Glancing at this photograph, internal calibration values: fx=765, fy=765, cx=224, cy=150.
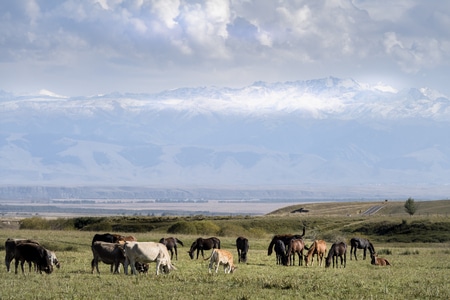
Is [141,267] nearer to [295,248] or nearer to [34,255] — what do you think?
[34,255]

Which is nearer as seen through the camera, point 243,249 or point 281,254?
point 281,254

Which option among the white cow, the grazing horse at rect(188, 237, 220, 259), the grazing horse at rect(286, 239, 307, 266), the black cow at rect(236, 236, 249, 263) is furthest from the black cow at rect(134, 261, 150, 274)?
the grazing horse at rect(188, 237, 220, 259)

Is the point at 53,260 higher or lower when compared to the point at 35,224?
lower

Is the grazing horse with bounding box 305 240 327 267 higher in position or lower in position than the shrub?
lower

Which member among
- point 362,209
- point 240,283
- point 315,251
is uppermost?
point 362,209

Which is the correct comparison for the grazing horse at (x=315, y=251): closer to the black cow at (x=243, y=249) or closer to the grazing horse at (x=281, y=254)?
the grazing horse at (x=281, y=254)

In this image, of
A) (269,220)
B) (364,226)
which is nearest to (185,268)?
(364,226)

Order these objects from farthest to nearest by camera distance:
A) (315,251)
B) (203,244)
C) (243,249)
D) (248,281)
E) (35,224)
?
(35,224) → (203,244) → (243,249) → (315,251) → (248,281)

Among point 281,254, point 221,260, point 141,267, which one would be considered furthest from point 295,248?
point 141,267

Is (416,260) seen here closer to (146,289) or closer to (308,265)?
(308,265)

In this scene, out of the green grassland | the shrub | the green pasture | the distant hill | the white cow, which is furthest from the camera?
the distant hill

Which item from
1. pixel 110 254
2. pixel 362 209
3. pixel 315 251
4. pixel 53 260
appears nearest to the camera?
pixel 110 254

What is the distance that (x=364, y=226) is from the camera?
3477 inches

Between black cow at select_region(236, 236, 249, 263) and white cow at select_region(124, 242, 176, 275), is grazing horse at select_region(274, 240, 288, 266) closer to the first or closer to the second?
black cow at select_region(236, 236, 249, 263)
